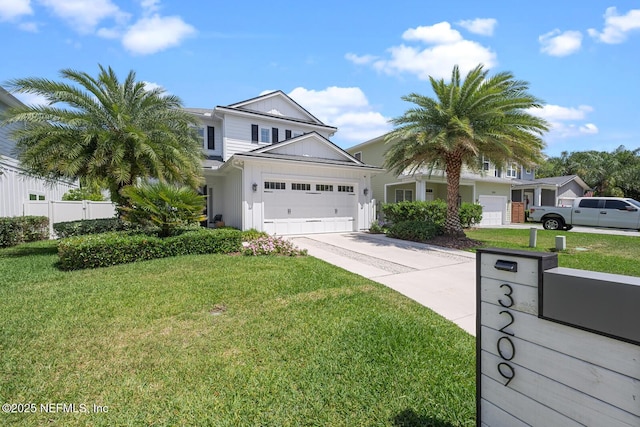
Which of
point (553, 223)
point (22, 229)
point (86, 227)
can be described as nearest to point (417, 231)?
point (553, 223)

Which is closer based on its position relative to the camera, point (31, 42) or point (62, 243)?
point (62, 243)

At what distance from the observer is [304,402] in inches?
96.3

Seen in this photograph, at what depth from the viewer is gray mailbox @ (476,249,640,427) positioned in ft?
4.33

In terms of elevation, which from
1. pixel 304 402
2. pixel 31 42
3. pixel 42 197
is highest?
pixel 31 42

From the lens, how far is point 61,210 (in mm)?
12938

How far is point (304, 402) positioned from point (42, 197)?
19.2m

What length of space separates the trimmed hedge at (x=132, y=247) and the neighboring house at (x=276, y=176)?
3.38 metres

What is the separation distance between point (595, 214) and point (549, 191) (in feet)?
43.5

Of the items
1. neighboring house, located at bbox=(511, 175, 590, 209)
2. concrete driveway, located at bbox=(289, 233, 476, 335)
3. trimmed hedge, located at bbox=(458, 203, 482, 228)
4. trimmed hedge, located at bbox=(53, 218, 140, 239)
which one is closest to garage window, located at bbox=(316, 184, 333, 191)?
concrete driveway, located at bbox=(289, 233, 476, 335)

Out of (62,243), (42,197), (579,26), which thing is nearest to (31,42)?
(62,243)

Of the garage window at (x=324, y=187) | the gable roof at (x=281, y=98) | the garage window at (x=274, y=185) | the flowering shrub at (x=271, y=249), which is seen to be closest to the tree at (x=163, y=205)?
the flowering shrub at (x=271, y=249)

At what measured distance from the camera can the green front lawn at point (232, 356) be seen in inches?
93.0

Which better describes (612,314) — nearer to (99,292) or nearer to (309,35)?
(99,292)

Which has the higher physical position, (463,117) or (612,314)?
(463,117)
